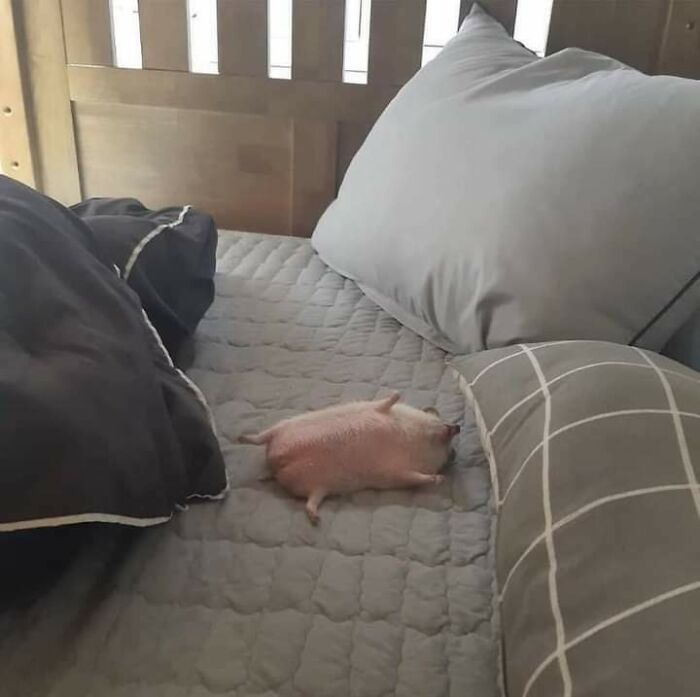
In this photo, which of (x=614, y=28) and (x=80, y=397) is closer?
(x=80, y=397)

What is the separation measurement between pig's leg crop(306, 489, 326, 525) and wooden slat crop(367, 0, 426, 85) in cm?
92

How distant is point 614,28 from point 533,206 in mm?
564

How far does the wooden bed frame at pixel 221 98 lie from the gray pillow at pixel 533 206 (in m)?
0.22

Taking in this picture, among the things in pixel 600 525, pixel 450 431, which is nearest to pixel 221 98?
pixel 450 431

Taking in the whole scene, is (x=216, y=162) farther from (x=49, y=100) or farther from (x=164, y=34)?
(x=49, y=100)

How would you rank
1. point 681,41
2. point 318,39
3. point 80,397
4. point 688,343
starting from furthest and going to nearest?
point 318,39
point 681,41
point 688,343
point 80,397

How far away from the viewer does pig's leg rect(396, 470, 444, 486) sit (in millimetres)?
839

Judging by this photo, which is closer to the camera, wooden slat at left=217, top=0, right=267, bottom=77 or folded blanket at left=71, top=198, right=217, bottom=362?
folded blanket at left=71, top=198, right=217, bottom=362

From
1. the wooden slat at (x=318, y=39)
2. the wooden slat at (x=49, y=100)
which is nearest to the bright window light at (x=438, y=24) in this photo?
the wooden slat at (x=318, y=39)

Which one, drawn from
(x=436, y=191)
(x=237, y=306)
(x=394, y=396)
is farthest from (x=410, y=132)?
(x=394, y=396)

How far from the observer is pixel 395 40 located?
1.46m

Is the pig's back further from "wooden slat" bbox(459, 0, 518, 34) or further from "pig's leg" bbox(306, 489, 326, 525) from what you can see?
"wooden slat" bbox(459, 0, 518, 34)

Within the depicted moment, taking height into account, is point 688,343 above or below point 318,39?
below

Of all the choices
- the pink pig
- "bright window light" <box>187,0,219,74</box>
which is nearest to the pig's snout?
the pink pig
